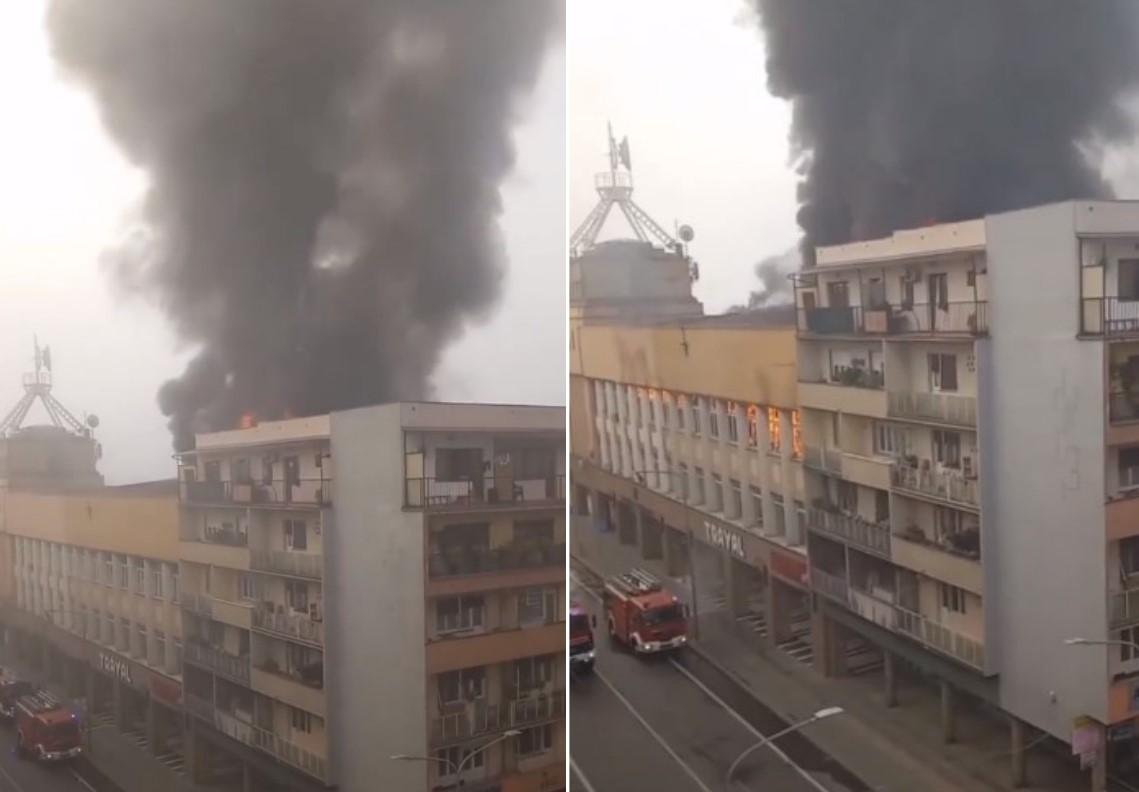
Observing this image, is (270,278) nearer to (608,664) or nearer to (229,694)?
(229,694)

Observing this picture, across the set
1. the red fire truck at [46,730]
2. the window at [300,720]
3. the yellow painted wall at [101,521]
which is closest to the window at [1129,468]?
the window at [300,720]

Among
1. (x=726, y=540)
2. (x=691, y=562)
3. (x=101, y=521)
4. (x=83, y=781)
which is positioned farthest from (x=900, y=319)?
(x=83, y=781)

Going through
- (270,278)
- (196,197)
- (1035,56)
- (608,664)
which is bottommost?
(608,664)

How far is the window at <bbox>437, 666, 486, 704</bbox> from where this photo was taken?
85.7 inches

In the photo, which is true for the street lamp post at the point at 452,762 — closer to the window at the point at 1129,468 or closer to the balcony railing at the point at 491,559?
the balcony railing at the point at 491,559

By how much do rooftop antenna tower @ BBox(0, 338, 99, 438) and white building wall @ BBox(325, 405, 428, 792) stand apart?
1.69ft

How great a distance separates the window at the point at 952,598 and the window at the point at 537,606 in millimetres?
811

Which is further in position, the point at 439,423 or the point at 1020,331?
the point at 439,423

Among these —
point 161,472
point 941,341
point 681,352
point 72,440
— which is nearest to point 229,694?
point 161,472

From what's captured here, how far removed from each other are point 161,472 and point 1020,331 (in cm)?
166

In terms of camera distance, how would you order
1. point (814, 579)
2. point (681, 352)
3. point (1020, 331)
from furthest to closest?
point (681, 352), point (814, 579), point (1020, 331)

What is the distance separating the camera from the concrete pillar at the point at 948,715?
2.05m

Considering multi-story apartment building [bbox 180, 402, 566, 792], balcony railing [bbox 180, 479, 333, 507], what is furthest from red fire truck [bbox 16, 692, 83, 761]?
balcony railing [bbox 180, 479, 333, 507]

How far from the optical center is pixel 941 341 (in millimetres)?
2018
